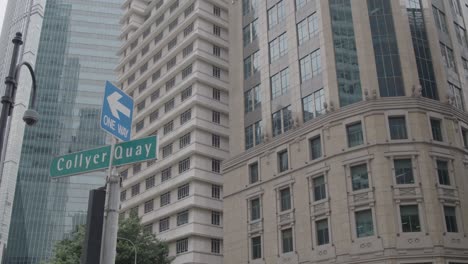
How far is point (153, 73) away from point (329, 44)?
→ 96.9 ft

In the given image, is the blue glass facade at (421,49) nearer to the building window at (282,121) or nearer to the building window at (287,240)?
the building window at (282,121)

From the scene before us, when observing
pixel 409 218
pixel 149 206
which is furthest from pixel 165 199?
pixel 409 218

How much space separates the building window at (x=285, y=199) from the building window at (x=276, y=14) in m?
16.7

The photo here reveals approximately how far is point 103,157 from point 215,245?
137 ft

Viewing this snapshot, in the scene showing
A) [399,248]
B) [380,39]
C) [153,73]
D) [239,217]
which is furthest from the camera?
[153,73]

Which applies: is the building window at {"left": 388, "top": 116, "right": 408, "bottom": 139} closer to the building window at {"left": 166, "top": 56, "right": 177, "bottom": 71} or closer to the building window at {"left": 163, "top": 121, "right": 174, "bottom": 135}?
→ the building window at {"left": 163, "top": 121, "right": 174, "bottom": 135}

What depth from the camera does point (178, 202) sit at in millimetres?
52094

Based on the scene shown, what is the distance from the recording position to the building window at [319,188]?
3872 cm

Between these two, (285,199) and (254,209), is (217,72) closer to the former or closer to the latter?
(254,209)

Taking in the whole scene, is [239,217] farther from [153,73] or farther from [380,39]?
[153,73]

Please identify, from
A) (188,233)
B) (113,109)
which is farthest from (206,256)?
(113,109)

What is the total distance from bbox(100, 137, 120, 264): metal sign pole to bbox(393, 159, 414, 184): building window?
29.7m

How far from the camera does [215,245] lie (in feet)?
166

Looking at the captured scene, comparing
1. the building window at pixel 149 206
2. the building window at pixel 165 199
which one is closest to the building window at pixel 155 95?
the building window at pixel 149 206
